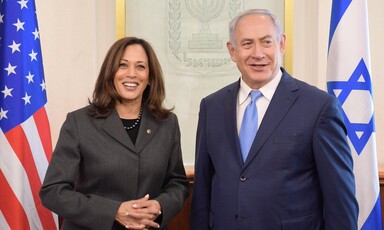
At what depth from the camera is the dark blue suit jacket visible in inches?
60.3

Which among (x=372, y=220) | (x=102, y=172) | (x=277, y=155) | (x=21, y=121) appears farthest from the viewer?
(x=21, y=121)

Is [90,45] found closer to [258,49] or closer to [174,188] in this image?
[174,188]

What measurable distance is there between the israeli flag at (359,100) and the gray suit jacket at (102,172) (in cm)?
92

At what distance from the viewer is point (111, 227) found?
171 centimetres

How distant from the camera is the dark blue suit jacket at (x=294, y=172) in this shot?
153cm

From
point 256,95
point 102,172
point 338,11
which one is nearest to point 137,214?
point 102,172

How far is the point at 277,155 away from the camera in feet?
5.11

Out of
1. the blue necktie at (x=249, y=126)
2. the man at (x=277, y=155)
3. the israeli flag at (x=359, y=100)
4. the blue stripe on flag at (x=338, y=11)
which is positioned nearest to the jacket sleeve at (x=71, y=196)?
the man at (x=277, y=155)

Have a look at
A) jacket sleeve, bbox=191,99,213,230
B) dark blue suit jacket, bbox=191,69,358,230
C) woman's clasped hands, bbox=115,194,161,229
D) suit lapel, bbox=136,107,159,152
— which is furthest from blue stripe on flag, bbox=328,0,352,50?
woman's clasped hands, bbox=115,194,161,229

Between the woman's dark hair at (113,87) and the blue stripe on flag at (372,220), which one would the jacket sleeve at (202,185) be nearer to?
the woman's dark hair at (113,87)

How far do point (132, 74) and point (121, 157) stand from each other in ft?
1.14

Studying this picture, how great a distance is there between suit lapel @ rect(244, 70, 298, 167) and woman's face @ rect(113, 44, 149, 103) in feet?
1.90

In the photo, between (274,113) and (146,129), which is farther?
(146,129)

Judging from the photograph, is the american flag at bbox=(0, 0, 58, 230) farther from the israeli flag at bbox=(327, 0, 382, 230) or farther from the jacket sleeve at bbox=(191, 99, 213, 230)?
the israeli flag at bbox=(327, 0, 382, 230)
